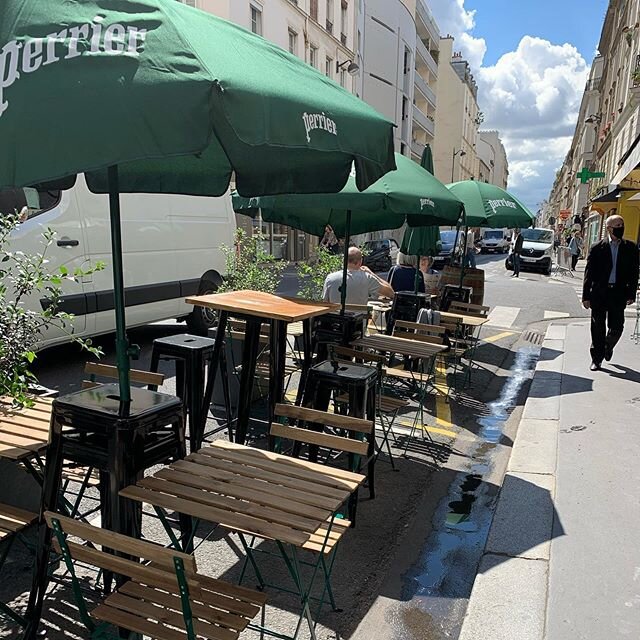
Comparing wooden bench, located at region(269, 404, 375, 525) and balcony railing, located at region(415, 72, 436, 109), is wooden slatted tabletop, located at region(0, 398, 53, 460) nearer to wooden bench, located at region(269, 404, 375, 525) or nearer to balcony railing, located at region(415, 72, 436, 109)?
wooden bench, located at region(269, 404, 375, 525)

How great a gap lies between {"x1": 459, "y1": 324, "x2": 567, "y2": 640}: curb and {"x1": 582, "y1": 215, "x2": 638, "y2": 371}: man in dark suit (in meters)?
2.29

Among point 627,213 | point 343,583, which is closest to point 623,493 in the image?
point 343,583

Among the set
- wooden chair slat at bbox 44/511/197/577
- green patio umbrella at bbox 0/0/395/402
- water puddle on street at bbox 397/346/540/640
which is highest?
green patio umbrella at bbox 0/0/395/402

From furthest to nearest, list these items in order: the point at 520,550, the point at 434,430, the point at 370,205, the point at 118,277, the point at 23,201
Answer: the point at 23,201, the point at 434,430, the point at 370,205, the point at 520,550, the point at 118,277

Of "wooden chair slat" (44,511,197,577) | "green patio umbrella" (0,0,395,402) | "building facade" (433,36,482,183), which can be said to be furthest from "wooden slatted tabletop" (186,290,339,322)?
"building facade" (433,36,482,183)

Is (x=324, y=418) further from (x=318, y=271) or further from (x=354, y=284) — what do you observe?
(x=318, y=271)

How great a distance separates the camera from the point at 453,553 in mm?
3537

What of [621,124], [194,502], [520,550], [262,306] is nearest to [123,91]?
[194,502]

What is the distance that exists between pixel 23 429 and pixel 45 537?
738 mm

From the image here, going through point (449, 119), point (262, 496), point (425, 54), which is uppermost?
point (425, 54)

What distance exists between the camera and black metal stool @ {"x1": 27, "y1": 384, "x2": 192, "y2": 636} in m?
2.47

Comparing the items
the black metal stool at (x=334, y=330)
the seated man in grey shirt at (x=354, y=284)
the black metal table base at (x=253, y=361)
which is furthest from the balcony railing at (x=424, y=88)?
the black metal table base at (x=253, y=361)

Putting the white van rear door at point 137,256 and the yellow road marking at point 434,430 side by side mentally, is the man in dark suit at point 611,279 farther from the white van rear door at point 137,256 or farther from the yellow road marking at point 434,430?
the white van rear door at point 137,256

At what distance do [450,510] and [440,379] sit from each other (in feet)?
11.2
